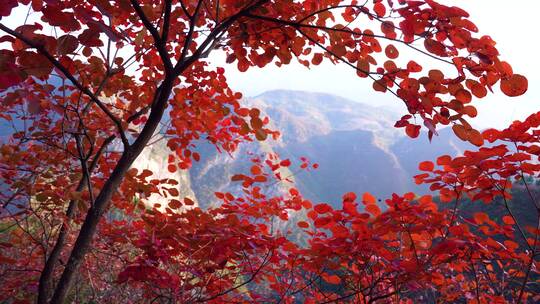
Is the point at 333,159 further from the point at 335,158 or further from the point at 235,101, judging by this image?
the point at 235,101

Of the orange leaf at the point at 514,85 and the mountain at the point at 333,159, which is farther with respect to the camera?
the mountain at the point at 333,159

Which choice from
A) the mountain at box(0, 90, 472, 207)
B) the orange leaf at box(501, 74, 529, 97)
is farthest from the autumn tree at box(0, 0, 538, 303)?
the mountain at box(0, 90, 472, 207)

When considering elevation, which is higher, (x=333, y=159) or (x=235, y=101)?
(x=333, y=159)

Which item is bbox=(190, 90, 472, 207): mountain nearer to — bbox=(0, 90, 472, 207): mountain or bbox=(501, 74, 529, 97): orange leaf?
bbox=(0, 90, 472, 207): mountain

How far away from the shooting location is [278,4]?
1.78 metres

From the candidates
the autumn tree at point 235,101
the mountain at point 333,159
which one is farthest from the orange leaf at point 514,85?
the mountain at point 333,159

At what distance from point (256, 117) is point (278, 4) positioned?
0.59 meters

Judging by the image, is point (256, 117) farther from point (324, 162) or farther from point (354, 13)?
point (324, 162)

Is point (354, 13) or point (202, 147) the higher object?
point (202, 147)

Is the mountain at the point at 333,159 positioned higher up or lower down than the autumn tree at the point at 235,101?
higher up

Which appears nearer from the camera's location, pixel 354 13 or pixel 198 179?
pixel 354 13

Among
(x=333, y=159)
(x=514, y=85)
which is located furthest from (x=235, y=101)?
(x=333, y=159)

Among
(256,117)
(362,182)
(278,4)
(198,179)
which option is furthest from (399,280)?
(362,182)

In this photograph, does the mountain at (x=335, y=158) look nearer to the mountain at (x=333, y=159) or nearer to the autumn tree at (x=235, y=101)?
the mountain at (x=333, y=159)
